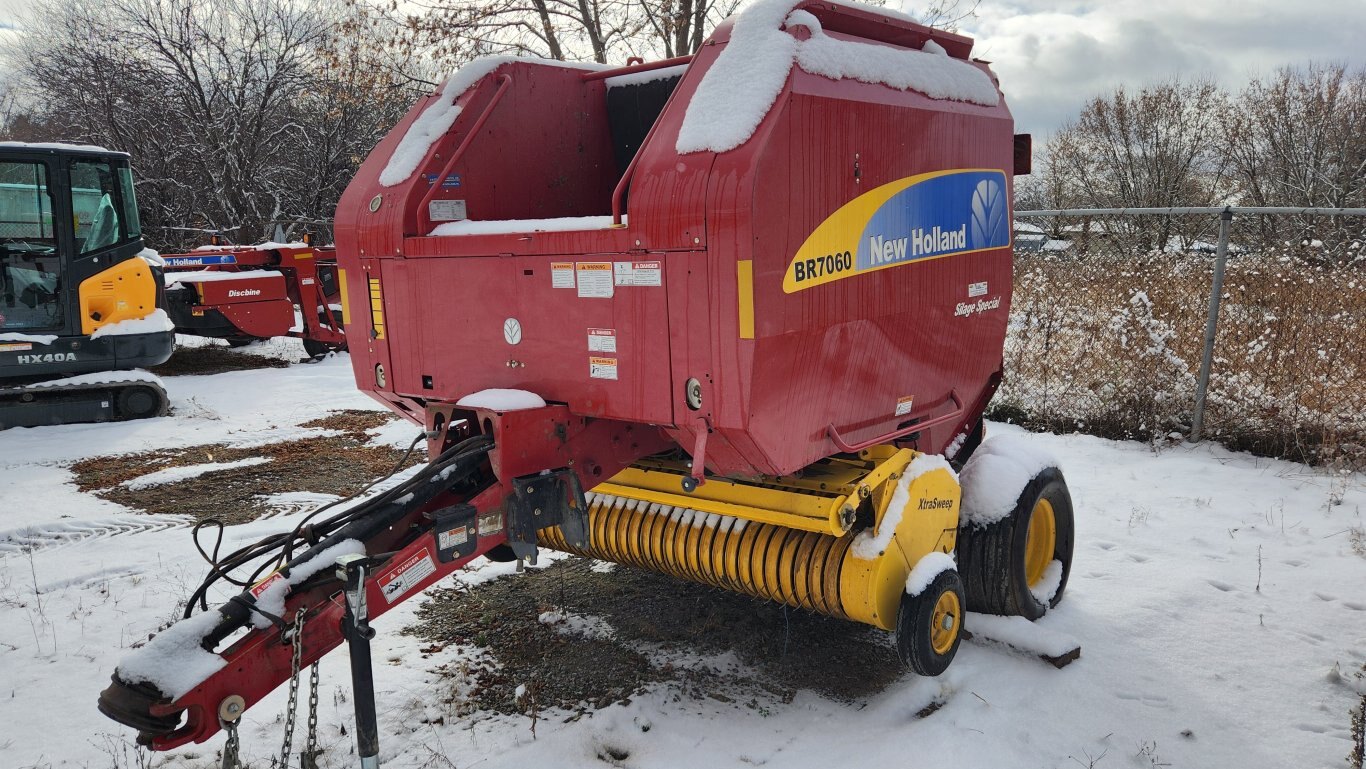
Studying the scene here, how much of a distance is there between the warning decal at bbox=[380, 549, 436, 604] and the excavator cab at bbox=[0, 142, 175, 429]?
7575 millimetres

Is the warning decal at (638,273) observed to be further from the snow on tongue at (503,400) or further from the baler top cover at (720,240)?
the snow on tongue at (503,400)

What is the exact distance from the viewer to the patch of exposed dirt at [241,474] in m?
6.34

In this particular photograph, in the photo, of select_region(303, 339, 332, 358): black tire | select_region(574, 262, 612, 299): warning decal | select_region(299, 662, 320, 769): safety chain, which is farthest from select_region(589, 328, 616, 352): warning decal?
select_region(303, 339, 332, 358): black tire

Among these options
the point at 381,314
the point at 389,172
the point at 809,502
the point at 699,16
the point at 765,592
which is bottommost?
the point at 765,592

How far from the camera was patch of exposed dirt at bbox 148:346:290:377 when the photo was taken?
12.3 m

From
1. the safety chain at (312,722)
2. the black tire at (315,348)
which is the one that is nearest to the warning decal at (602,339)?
the safety chain at (312,722)

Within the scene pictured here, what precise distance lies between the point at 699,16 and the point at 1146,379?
5.98m

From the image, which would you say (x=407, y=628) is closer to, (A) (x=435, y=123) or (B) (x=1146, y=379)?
(A) (x=435, y=123)

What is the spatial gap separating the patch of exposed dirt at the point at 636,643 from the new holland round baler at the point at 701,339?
1.16ft

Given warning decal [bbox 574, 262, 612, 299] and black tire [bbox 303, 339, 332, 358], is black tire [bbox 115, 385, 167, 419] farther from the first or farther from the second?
warning decal [bbox 574, 262, 612, 299]

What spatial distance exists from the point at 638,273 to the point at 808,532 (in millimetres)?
1299

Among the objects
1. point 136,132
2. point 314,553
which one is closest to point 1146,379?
point 314,553

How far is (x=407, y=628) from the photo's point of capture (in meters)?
4.31

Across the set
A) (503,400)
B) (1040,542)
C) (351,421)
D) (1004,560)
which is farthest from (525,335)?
(351,421)
